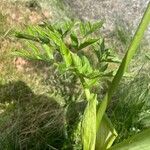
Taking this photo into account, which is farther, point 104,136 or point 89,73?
point 104,136

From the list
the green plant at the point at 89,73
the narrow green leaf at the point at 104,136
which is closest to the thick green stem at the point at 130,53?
the green plant at the point at 89,73

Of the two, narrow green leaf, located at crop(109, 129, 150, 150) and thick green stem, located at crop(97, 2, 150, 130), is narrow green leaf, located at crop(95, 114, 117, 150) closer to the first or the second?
thick green stem, located at crop(97, 2, 150, 130)

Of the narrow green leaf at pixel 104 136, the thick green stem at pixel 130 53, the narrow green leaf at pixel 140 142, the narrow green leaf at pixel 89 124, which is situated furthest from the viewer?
the narrow green leaf at pixel 104 136

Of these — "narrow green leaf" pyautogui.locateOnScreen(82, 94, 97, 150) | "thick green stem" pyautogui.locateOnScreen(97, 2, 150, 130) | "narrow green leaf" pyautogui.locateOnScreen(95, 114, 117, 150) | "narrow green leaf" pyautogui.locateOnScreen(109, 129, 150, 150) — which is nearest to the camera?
"thick green stem" pyautogui.locateOnScreen(97, 2, 150, 130)

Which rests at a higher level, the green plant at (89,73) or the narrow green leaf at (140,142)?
A: the green plant at (89,73)

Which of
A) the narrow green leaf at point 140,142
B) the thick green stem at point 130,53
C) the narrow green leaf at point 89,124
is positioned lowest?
the narrow green leaf at point 140,142

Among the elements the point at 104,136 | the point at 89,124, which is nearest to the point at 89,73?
the point at 89,124

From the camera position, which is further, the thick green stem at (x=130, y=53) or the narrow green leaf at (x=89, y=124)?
the narrow green leaf at (x=89, y=124)

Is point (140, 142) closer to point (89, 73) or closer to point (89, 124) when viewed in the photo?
point (89, 124)

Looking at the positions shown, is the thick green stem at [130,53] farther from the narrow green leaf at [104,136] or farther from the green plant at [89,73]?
the narrow green leaf at [104,136]

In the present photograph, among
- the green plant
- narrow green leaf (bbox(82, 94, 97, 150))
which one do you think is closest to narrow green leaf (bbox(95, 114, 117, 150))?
the green plant

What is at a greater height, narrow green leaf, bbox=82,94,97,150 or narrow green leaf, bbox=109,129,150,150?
narrow green leaf, bbox=82,94,97,150
